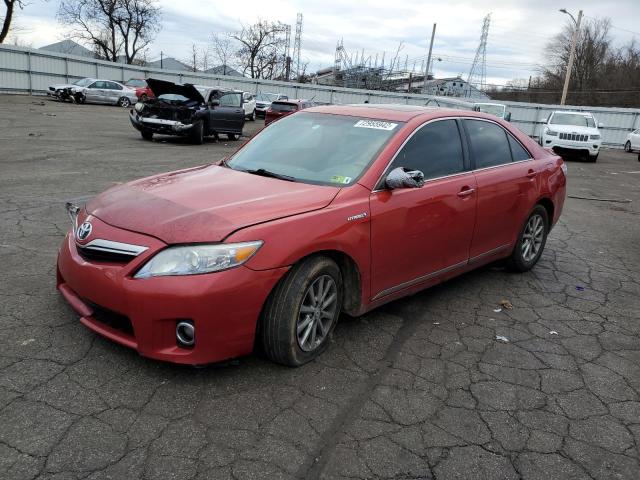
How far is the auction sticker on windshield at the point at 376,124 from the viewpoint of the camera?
3959 millimetres

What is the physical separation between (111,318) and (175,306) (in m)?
0.53

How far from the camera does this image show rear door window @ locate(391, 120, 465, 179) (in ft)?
12.7

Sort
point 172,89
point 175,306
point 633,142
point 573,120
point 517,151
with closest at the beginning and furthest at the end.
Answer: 1. point 175,306
2. point 517,151
3. point 172,89
4. point 573,120
5. point 633,142

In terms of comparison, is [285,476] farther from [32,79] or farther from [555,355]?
[32,79]

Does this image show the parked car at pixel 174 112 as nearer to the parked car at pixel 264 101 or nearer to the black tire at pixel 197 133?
the black tire at pixel 197 133

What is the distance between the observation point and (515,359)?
3592 millimetres

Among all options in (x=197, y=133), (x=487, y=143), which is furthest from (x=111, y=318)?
(x=197, y=133)

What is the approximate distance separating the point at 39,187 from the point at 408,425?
22.8 ft

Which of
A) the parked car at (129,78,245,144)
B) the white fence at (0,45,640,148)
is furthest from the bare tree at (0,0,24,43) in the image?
the parked car at (129,78,245,144)

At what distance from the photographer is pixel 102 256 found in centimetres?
299

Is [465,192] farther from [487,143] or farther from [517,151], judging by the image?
[517,151]

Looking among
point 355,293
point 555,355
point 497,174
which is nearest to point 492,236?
point 497,174

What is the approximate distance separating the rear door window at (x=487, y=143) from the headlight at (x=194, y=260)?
256 cm

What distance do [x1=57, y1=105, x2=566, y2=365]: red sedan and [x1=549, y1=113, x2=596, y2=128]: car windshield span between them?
16.0 m
